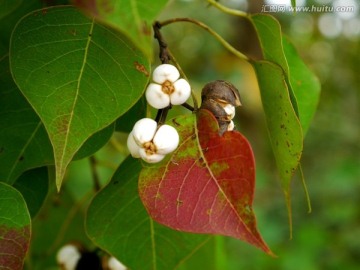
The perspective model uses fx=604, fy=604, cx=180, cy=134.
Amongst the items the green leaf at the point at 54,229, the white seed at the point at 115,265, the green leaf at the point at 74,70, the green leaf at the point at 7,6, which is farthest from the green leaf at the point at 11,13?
the green leaf at the point at 54,229

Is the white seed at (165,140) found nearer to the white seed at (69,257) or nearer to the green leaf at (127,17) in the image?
the green leaf at (127,17)

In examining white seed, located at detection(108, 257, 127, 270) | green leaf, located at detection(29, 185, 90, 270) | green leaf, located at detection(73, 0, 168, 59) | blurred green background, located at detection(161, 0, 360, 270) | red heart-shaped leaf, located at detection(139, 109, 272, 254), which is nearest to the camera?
green leaf, located at detection(73, 0, 168, 59)

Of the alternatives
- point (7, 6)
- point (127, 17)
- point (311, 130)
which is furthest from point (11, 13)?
point (311, 130)

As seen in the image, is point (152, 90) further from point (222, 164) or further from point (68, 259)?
point (68, 259)

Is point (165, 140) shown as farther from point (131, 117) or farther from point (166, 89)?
point (131, 117)

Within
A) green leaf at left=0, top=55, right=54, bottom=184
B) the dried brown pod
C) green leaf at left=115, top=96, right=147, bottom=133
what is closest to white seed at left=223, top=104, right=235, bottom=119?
the dried brown pod

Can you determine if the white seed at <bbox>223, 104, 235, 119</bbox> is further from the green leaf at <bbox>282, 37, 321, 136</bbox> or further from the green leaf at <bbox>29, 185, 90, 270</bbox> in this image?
the green leaf at <bbox>29, 185, 90, 270</bbox>

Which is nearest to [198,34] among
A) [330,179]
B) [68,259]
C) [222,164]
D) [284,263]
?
[330,179]
